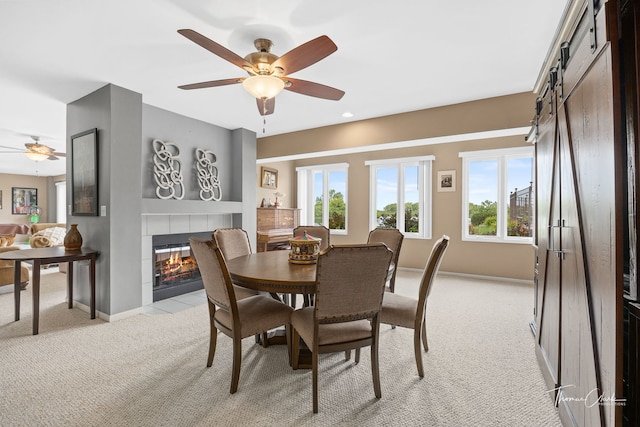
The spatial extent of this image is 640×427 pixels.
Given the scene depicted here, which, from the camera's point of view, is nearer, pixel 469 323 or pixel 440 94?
pixel 469 323

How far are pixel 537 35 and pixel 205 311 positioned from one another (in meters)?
4.09

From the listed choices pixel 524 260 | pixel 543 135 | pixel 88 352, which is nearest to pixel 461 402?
pixel 543 135

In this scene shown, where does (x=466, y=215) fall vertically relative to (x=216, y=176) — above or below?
below

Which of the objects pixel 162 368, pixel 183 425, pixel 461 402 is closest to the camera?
pixel 183 425

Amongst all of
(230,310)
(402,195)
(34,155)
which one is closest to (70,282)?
(34,155)

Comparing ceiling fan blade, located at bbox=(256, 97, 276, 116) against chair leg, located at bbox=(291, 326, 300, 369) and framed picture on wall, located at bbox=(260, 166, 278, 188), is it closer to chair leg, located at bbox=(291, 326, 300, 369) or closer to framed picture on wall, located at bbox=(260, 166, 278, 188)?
chair leg, located at bbox=(291, 326, 300, 369)

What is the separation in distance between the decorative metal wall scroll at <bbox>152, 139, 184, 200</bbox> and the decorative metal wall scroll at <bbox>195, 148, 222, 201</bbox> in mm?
293

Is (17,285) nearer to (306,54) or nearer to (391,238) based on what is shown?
(306,54)

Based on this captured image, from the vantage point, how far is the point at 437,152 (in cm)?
566

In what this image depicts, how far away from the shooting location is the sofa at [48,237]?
5.54m

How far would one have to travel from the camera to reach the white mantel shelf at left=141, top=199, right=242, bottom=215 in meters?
3.67

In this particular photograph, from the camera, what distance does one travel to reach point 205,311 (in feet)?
11.6

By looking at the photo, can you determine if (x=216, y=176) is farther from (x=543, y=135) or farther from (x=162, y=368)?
(x=543, y=135)

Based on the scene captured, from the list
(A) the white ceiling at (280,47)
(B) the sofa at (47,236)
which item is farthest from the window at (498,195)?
(B) the sofa at (47,236)
